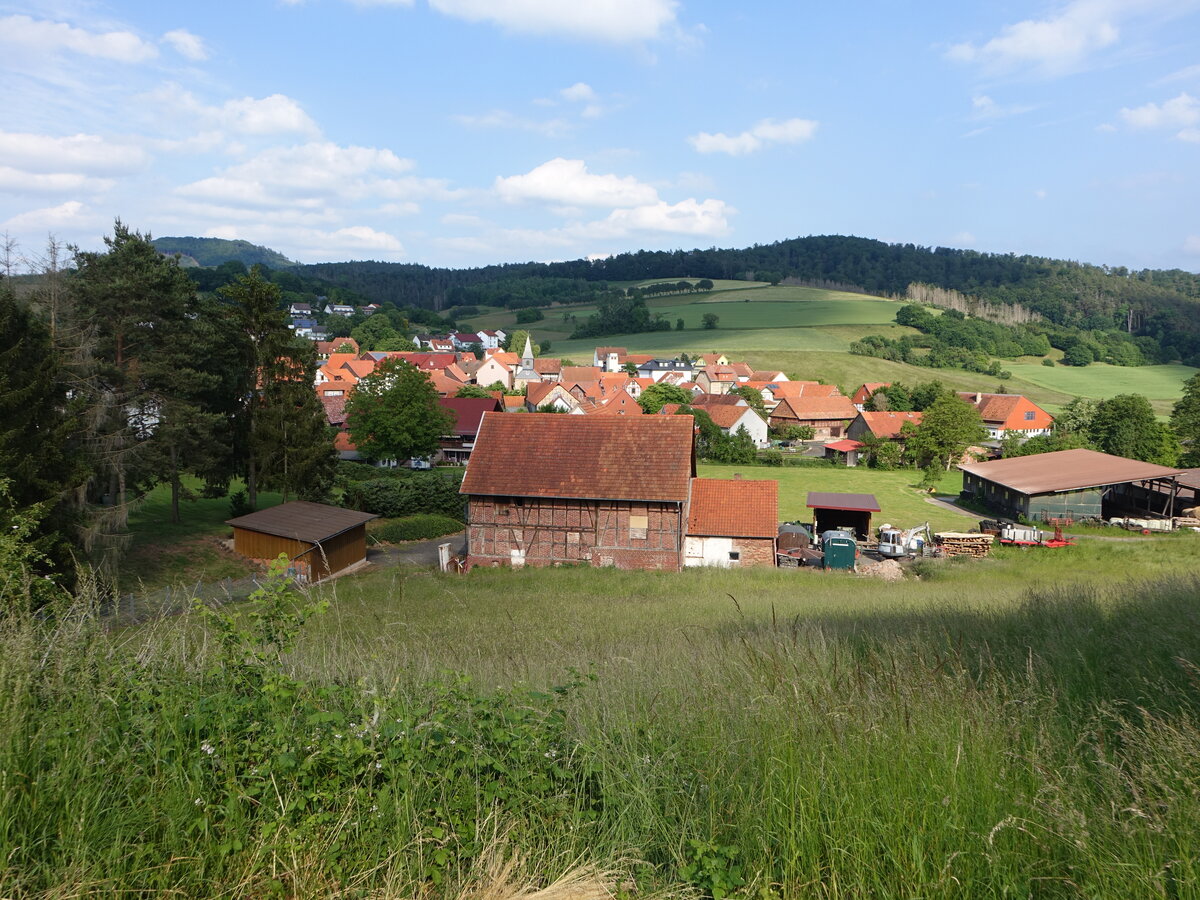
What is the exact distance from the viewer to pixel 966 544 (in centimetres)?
2862

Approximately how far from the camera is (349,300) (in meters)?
165

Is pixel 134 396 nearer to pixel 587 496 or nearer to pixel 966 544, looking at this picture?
pixel 587 496

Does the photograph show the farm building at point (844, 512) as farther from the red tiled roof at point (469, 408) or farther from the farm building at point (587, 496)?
the red tiled roof at point (469, 408)

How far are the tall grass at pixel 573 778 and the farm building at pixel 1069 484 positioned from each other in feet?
112

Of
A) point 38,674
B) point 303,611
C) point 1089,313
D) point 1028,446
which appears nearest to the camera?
point 38,674

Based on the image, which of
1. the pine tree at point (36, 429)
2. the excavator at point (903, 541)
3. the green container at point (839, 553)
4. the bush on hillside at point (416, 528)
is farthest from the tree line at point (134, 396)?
the excavator at point (903, 541)

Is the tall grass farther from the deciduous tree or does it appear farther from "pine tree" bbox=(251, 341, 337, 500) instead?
the deciduous tree

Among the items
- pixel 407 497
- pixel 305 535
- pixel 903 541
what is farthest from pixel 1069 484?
pixel 305 535

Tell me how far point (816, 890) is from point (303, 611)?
293cm

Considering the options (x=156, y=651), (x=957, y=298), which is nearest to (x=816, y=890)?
(x=156, y=651)

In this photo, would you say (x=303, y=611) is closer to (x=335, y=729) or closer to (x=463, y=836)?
(x=335, y=729)

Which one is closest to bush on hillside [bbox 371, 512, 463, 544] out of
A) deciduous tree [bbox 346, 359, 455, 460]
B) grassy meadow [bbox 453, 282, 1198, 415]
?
deciduous tree [bbox 346, 359, 455, 460]

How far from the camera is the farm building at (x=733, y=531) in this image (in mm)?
26156

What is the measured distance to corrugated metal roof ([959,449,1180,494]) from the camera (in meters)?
33.2
